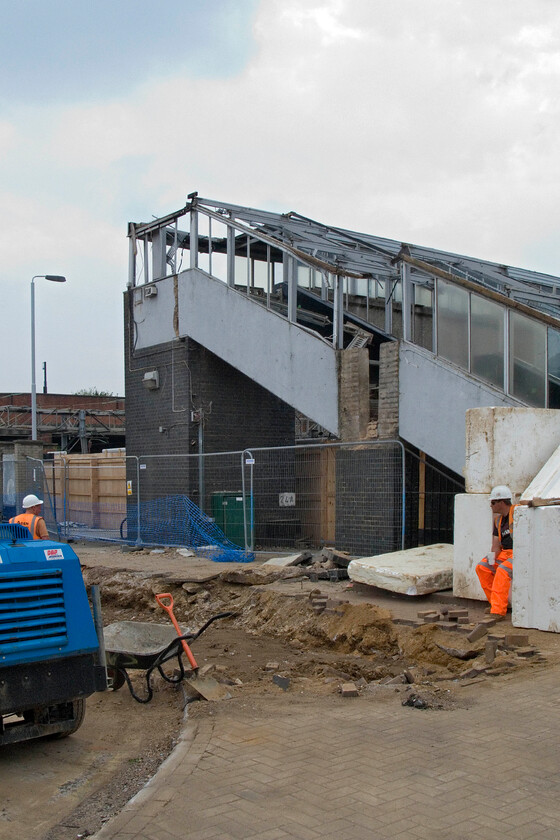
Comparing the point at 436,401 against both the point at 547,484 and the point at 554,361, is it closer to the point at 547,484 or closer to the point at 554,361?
the point at 554,361

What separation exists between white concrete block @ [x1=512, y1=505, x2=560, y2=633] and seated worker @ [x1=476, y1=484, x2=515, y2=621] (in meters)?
0.35

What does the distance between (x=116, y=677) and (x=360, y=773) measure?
315 cm

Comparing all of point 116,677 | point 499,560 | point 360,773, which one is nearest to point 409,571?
point 499,560

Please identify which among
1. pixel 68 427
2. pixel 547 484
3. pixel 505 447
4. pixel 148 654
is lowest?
pixel 148 654

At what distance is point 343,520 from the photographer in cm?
1429

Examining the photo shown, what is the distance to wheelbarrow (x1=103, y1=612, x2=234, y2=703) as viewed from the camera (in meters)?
7.07

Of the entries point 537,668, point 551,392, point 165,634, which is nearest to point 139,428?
point 551,392

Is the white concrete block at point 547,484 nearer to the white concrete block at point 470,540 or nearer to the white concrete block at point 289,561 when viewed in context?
the white concrete block at point 470,540

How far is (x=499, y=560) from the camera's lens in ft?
Answer: 29.9

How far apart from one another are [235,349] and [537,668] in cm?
1126

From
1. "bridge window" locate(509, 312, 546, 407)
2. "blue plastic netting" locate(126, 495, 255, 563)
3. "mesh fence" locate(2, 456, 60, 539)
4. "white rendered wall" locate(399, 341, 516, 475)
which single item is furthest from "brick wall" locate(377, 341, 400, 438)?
"mesh fence" locate(2, 456, 60, 539)

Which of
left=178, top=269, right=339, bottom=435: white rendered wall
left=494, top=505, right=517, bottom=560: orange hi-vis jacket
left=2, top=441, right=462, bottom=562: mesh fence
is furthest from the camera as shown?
left=178, top=269, right=339, bottom=435: white rendered wall

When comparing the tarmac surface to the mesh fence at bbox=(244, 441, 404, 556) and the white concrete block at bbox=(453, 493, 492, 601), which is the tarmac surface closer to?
the white concrete block at bbox=(453, 493, 492, 601)

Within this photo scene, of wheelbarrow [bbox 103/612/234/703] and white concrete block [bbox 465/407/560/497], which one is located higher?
white concrete block [bbox 465/407/560/497]
